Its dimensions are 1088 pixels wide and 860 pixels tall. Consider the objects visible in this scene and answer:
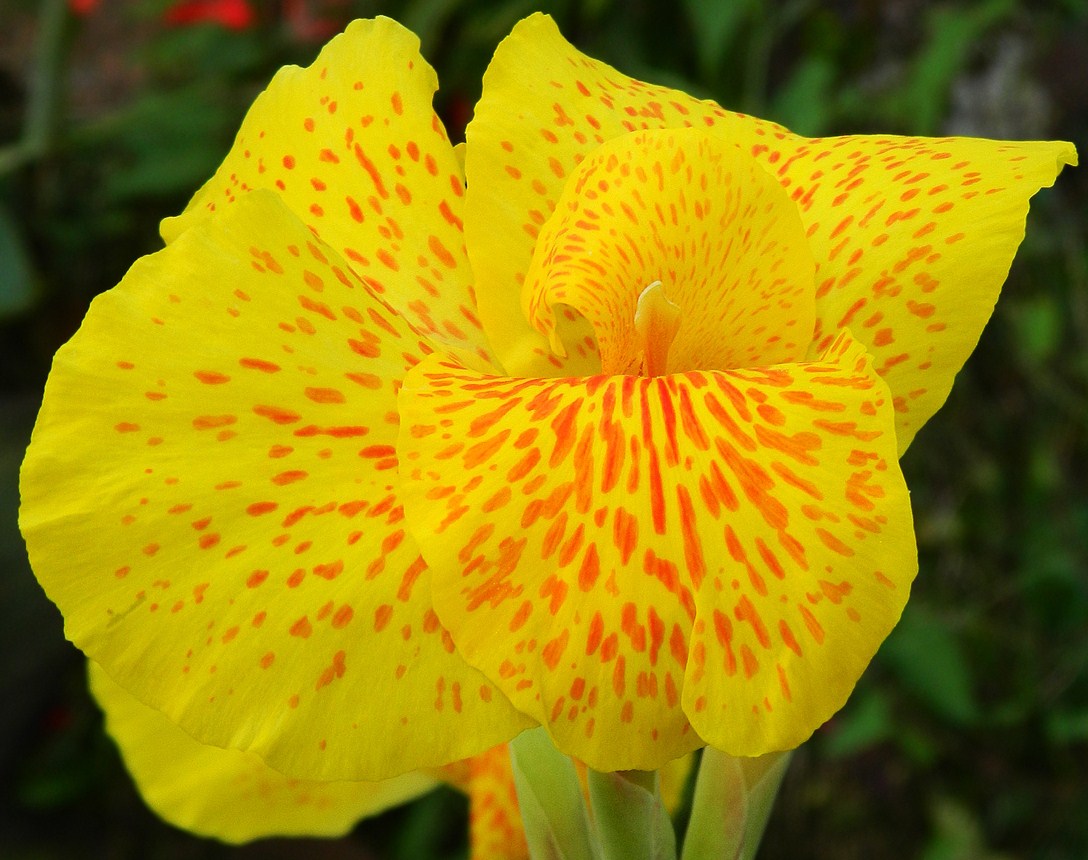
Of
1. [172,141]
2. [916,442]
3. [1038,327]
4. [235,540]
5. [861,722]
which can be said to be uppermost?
[235,540]

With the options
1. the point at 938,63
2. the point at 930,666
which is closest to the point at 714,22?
the point at 938,63

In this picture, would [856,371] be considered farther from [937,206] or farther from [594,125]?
[594,125]

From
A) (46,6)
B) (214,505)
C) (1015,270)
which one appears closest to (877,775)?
(1015,270)

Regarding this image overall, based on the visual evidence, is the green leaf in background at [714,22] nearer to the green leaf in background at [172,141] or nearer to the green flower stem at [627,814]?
the green leaf in background at [172,141]

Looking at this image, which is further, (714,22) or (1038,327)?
(1038,327)

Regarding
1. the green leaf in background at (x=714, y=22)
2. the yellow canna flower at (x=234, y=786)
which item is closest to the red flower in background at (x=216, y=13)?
the green leaf in background at (x=714, y=22)

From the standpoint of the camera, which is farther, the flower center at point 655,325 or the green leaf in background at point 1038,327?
the green leaf in background at point 1038,327

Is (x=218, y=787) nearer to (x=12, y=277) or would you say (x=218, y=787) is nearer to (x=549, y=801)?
(x=549, y=801)
